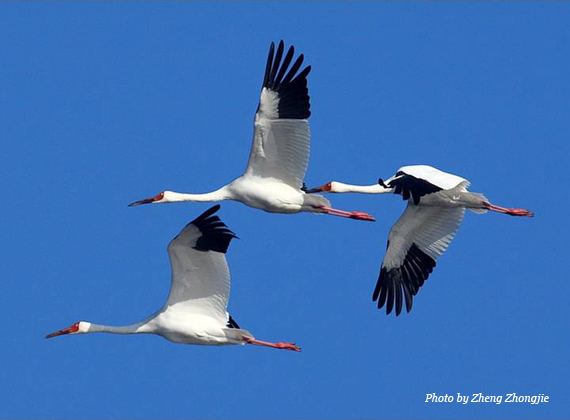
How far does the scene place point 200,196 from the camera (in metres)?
25.2

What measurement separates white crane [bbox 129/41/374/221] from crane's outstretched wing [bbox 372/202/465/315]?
2.00m

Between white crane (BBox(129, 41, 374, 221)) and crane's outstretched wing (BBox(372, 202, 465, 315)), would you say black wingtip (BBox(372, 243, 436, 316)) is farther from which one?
white crane (BBox(129, 41, 374, 221))

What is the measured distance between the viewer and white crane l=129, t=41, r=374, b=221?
24031 millimetres

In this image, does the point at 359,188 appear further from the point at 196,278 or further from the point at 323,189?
the point at 196,278

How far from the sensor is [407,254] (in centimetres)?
2653

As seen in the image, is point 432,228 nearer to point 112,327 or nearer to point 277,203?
point 277,203

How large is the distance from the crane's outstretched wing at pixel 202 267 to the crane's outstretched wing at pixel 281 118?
1.30 metres

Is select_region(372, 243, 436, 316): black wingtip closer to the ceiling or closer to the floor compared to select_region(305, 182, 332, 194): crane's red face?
closer to the floor

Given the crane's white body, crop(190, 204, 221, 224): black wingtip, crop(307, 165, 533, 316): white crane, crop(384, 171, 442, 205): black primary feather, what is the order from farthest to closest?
crop(307, 165, 533, 316): white crane < the crane's white body < crop(384, 171, 442, 205): black primary feather < crop(190, 204, 221, 224): black wingtip

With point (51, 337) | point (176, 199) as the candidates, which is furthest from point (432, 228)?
point (51, 337)

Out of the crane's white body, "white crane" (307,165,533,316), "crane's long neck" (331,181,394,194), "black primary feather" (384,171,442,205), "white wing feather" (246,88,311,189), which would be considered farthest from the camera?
"white crane" (307,165,533,316)

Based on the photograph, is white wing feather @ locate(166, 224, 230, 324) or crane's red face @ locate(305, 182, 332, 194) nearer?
white wing feather @ locate(166, 224, 230, 324)

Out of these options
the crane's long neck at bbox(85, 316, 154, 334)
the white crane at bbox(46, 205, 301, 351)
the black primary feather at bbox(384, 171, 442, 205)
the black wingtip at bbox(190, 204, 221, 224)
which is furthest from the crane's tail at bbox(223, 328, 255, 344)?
the black primary feather at bbox(384, 171, 442, 205)

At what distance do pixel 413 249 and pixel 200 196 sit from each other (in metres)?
3.55
